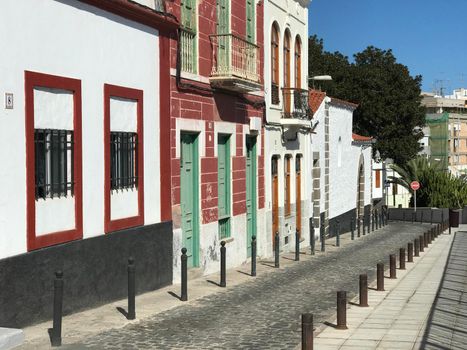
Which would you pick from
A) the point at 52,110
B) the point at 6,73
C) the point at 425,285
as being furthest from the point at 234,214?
the point at 6,73

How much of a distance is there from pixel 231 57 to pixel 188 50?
164 centimetres

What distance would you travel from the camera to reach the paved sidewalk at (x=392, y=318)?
9.17 meters

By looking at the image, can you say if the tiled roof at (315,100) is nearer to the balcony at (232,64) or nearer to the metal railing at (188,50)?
the balcony at (232,64)

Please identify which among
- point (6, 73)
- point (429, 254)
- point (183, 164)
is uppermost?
point (6, 73)

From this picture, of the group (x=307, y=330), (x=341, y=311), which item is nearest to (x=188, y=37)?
(x=341, y=311)

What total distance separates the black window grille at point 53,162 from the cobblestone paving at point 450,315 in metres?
5.43

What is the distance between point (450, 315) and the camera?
11.2 meters

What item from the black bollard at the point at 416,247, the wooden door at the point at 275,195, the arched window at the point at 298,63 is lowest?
the black bollard at the point at 416,247

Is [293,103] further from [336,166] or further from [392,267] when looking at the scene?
[336,166]

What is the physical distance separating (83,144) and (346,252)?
42.9 ft

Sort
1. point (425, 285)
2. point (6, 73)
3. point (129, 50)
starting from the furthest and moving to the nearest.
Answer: point (425, 285), point (129, 50), point (6, 73)

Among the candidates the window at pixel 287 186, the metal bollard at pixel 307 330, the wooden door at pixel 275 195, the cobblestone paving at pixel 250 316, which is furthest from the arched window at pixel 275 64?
the metal bollard at pixel 307 330

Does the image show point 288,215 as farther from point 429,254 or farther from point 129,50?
point 129,50

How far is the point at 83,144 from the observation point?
11.1 meters
